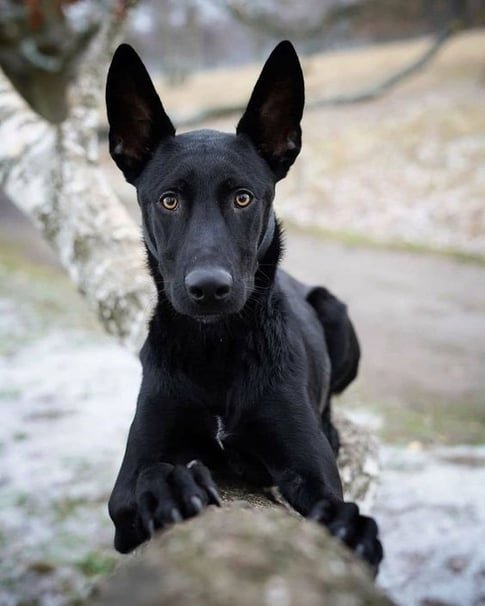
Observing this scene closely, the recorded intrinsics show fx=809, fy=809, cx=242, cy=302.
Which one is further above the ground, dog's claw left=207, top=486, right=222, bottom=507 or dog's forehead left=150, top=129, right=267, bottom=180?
dog's forehead left=150, top=129, right=267, bottom=180

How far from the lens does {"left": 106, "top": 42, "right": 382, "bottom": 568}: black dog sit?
2.60 meters

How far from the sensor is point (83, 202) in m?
4.60

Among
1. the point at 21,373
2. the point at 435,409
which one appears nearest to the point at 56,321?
the point at 21,373

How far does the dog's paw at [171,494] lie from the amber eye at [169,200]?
35.8 inches

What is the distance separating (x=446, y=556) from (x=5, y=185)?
3377 mm

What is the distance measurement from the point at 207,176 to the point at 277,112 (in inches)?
20.7

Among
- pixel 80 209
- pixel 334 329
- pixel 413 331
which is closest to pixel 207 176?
pixel 334 329

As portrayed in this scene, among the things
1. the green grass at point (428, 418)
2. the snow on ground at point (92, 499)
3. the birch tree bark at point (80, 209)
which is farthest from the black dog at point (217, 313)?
the green grass at point (428, 418)

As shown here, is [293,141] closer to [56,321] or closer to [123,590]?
[123,590]

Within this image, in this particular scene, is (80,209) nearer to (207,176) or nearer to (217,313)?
(207,176)

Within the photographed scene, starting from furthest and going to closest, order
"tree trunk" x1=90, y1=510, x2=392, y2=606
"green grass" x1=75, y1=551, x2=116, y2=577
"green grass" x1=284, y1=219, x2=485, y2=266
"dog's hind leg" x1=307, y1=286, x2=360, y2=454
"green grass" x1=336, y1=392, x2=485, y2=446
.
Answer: "green grass" x1=284, y1=219, x2=485, y2=266 < "green grass" x1=336, y1=392, x2=485, y2=446 < "green grass" x1=75, y1=551, x2=116, y2=577 < "dog's hind leg" x1=307, y1=286, x2=360, y2=454 < "tree trunk" x1=90, y1=510, x2=392, y2=606

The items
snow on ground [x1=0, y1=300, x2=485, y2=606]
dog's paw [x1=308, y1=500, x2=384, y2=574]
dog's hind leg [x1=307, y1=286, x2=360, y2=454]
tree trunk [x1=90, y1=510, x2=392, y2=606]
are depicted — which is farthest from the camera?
snow on ground [x1=0, y1=300, x2=485, y2=606]

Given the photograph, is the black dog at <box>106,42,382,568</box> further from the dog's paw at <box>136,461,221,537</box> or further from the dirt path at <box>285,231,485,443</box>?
Answer: the dirt path at <box>285,231,485,443</box>

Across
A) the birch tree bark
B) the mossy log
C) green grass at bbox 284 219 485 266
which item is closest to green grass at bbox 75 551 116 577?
the birch tree bark
